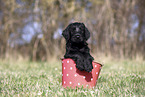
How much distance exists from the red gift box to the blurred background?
5.46 metres

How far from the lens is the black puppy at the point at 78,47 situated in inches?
113

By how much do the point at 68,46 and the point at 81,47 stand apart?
0.23 metres

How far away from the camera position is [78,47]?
3.04m

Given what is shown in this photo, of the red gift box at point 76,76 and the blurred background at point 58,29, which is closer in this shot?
the red gift box at point 76,76

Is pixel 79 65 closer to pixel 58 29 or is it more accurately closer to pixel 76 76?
pixel 76 76

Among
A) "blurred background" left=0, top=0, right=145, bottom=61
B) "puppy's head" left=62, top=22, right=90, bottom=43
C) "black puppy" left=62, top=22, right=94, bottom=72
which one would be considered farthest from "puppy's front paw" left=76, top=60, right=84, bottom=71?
"blurred background" left=0, top=0, right=145, bottom=61

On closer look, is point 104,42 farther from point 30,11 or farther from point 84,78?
point 84,78

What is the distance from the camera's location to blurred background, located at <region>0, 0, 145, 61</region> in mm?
9047

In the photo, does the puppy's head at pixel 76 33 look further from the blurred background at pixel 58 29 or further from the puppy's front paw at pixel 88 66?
the blurred background at pixel 58 29

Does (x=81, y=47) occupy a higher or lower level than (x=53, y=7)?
lower

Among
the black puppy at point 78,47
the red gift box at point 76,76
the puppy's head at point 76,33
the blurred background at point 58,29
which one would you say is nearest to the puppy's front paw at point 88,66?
the black puppy at point 78,47

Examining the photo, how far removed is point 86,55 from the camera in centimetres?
301

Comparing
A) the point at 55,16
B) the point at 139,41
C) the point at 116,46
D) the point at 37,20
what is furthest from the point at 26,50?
the point at 139,41

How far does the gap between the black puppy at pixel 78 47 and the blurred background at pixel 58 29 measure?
215 inches
